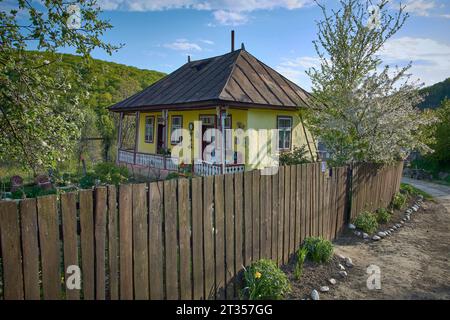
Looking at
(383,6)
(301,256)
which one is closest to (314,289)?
(301,256)

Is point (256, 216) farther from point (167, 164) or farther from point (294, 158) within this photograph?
point (167, 164)

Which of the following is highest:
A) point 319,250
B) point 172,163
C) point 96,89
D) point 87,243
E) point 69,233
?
point 96,89

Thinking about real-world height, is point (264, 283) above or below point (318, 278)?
above

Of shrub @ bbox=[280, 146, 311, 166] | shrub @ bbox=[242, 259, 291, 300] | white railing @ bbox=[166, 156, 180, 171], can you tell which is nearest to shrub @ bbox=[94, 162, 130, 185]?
white railing @ bbox=[166, 156, 180, 171]

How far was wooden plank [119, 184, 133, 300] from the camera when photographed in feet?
9.52

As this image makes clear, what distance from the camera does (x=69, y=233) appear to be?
8.45ft

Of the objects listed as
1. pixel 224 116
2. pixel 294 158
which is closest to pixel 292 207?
pixel 224 116

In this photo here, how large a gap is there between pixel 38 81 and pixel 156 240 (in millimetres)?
2413

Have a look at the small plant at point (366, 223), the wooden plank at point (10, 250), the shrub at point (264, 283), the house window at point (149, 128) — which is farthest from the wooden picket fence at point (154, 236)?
the house window at point (149, 128)

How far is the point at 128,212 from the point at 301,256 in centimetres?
298

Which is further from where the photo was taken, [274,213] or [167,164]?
[167,164]
